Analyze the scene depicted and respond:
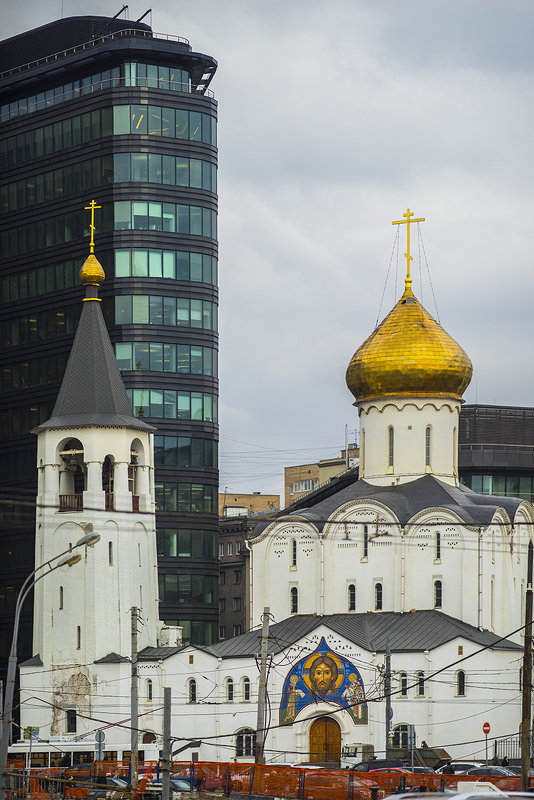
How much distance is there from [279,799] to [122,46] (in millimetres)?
44925

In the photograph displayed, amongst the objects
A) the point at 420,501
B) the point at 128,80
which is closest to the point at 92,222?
the point at 128,80

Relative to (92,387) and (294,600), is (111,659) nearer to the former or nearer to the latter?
(294,600)

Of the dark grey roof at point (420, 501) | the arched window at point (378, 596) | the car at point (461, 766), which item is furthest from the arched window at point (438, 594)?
the car at point (461, 766)

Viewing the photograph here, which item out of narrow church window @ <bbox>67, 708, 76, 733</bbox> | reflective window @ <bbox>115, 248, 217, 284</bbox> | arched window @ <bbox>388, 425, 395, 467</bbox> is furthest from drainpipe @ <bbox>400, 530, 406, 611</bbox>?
reflective window @ <bbox>115, 248, 217, 284</bbox>

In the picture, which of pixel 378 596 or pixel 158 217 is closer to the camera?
pixel 378 596

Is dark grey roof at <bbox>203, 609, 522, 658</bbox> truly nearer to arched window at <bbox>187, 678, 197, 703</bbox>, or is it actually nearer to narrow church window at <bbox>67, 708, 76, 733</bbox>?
arched window at <bbox>187, 678, 197, 703</bbox>

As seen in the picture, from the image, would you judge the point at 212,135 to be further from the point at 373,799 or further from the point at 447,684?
the point at 373,799

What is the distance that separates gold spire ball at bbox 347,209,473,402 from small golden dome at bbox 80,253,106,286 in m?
10.9

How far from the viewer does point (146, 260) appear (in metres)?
80.8

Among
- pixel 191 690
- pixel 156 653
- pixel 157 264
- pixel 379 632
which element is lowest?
pixel 191 690

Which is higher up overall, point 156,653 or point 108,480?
point 108,480

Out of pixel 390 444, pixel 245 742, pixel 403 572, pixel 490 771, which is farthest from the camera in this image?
pixel 390 444

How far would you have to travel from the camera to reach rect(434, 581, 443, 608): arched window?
226 feet

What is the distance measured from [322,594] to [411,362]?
9.78 meters
